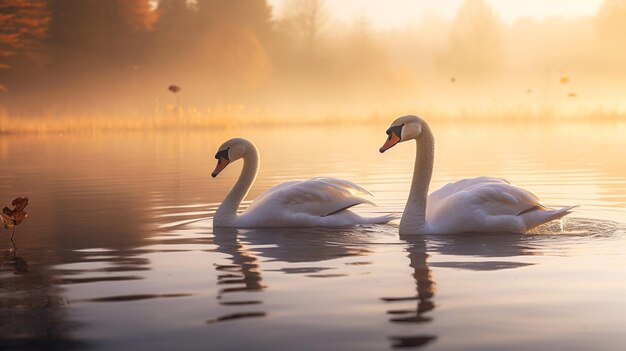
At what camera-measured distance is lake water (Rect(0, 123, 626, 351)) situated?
5551 millimetres

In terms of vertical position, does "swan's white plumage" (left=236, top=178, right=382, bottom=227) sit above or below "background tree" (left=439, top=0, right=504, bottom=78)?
below

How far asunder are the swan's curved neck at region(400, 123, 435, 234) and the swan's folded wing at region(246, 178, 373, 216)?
726 millimetres

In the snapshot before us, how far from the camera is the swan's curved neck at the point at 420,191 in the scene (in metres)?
9.57

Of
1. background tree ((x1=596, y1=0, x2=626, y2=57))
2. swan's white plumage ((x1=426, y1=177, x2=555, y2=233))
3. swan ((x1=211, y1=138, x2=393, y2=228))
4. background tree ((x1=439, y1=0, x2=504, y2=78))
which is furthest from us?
background tree ((x1=439, y1=0, x2=504, y2=78))

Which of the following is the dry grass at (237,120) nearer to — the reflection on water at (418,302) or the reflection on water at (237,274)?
the reflection on water at (237,274)

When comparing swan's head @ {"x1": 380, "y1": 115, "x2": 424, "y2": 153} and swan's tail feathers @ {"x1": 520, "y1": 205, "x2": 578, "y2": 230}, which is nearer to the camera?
swan's tail feathers @ {"x1": 520, "y1": 205, "x2": 578, "y2": 230}

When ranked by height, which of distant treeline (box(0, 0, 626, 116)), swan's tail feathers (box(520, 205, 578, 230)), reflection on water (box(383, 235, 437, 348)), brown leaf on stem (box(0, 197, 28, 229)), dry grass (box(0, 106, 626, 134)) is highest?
distant treeline (box(0, 0, 626, 116))

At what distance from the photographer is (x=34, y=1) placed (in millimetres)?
51594

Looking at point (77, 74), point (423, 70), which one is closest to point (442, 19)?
point (423, 70)

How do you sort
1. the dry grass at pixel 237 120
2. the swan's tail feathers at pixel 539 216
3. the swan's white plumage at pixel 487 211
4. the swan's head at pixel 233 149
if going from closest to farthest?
the swan's white plumage at pixel 487 211 < the swan's tail feathers at pixel 539 216 < the swan's head at pixel 233 149 < the dry grass at pixel 237 120

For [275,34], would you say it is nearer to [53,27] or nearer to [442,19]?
[53,27]

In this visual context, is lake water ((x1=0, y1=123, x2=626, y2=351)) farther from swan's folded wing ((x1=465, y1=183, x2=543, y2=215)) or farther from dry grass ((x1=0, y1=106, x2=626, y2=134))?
dry grass ((x1=0, y1=106, x2=626, y2=134))

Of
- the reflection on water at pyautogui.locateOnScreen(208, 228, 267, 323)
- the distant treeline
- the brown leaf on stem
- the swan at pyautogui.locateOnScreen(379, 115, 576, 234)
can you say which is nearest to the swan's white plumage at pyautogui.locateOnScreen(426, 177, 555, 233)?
the swan at pyautogui.locateOnScreen(379, 115, 576, 234)

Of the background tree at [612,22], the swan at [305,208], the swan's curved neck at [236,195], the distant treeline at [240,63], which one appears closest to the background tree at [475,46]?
the distant treeline at [240,63]
